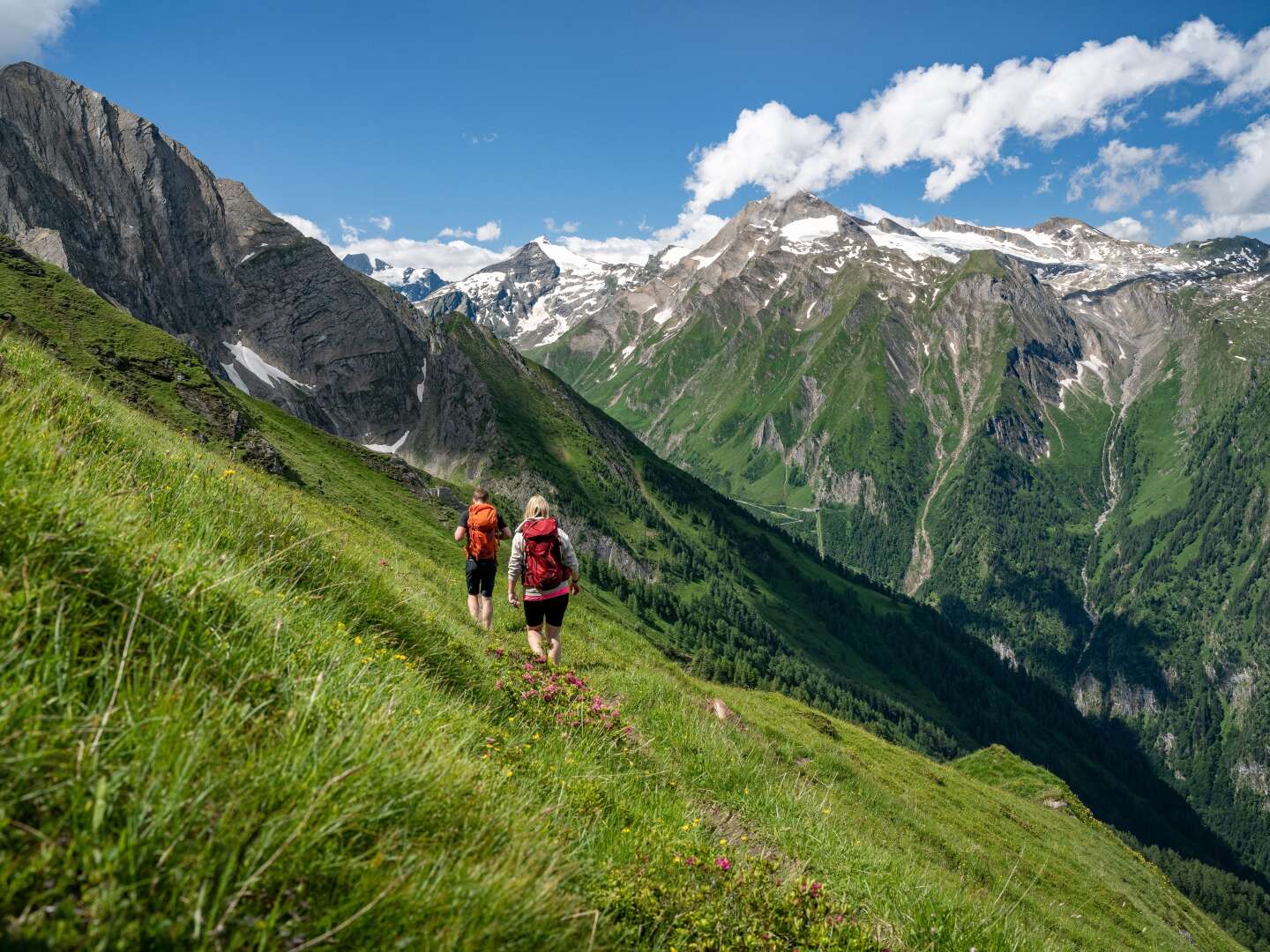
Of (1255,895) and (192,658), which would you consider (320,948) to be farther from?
(1255,895)

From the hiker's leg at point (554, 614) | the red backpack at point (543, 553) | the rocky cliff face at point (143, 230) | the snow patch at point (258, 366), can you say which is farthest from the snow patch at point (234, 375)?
the hiker's leg at point (554, 614)

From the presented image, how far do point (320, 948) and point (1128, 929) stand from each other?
36617mm

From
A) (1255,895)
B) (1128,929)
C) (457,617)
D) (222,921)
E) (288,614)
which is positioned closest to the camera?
(222,921)

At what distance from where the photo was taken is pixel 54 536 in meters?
3.70

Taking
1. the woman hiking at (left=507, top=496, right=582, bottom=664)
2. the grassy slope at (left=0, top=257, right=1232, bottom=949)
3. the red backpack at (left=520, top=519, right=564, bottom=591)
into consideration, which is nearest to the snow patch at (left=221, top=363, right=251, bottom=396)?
the woman hiking at (left=507, top=496, right=582, bottom=664)

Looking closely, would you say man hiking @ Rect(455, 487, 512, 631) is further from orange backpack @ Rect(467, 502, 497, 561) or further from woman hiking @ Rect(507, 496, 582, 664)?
woman hiking @ Rect(507, 496, 582, 664)

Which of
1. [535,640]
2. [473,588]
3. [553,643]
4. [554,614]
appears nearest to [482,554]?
[473,588]

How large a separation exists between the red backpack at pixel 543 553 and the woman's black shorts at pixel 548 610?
32 cm

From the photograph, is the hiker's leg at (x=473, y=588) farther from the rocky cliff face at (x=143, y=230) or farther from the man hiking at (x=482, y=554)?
the rocky cliff face at (x=143, y=230)

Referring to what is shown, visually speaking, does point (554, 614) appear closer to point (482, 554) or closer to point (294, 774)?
point (482, 554)

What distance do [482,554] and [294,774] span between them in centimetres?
1336

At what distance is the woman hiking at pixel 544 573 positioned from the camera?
45.2ft

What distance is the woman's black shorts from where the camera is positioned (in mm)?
13898

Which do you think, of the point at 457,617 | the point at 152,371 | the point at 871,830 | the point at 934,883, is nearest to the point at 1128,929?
the point at 871,830
